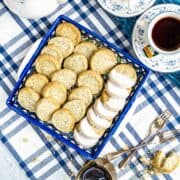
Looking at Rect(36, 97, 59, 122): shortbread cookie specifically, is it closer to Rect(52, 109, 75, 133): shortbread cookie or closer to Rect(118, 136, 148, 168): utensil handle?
Rect(52, 109, 75, 133): shortbread cookie

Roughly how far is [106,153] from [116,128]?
10cm

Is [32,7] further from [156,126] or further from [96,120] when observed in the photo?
[156,126]

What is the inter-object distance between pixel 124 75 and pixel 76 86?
108 mm

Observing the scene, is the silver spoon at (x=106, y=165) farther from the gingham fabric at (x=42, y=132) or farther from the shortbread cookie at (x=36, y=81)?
the shortbread cookie at (x=36, y=81)

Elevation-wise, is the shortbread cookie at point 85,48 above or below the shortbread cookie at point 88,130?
above

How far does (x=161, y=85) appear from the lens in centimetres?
134

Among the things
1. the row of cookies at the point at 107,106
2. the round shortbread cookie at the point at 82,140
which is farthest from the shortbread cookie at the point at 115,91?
the round shortbread cookie at the point at 82,140

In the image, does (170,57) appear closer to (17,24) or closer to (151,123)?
(151,123)

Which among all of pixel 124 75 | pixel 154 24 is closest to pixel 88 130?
pixel 124 75

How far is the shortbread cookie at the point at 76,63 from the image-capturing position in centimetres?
126

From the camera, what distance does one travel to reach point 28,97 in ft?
4.12

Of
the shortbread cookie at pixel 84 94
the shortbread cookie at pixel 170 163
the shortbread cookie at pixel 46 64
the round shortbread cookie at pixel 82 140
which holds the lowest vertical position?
the shortbread cookie at pixel 170 163

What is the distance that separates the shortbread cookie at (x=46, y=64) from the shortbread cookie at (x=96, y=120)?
117mm

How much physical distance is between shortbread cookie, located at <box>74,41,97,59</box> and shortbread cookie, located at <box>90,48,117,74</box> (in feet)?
0.05
